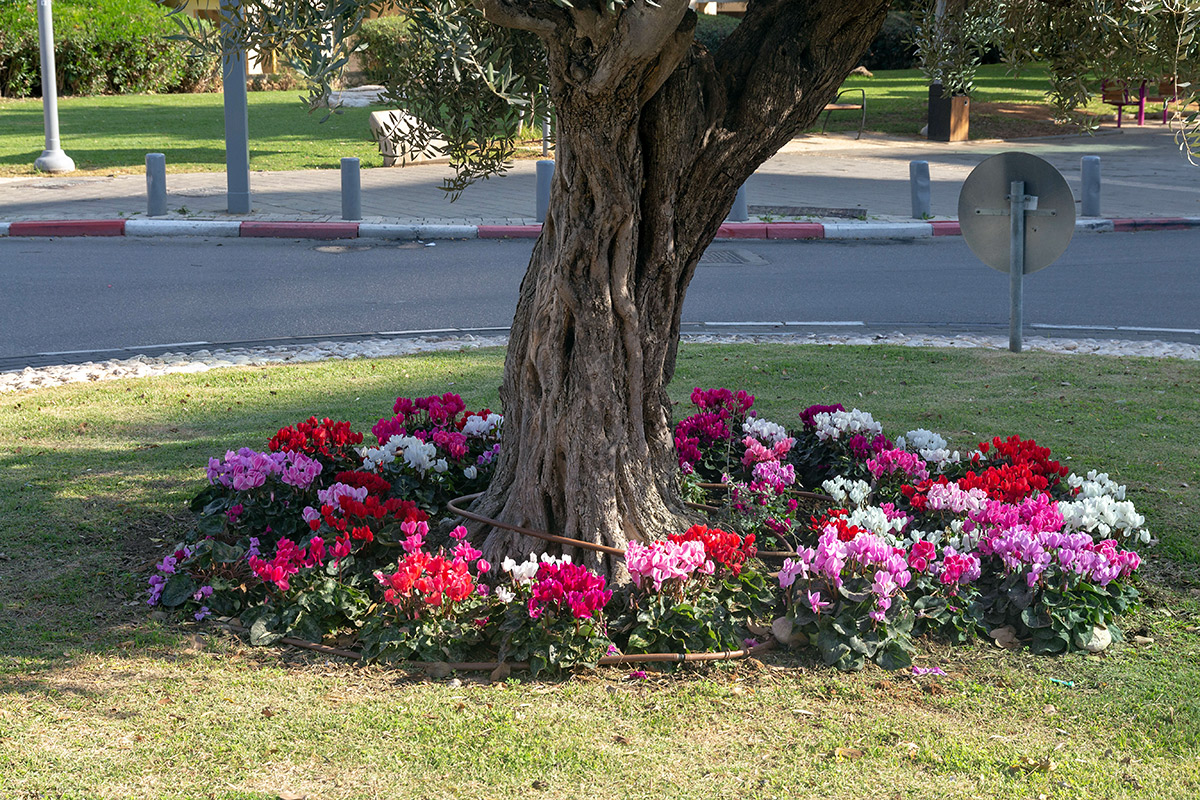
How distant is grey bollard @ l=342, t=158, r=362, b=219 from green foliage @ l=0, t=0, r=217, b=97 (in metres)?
16.3

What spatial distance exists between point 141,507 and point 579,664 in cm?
243

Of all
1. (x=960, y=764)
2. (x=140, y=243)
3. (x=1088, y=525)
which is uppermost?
(x=140, y=243)

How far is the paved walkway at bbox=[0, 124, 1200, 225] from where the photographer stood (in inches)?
576

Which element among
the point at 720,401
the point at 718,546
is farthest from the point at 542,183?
the point at 718,546

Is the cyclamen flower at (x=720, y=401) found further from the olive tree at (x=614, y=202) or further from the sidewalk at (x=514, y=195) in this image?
the sidewalk at (x=514, y=195)

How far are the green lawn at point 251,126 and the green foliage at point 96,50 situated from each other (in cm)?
122

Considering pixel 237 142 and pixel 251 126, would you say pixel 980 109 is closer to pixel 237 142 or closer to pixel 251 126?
pixel 251 126

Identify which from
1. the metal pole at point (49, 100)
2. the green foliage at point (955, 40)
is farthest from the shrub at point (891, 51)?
the green foliage at point (955, 40)

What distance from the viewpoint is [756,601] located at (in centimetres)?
408

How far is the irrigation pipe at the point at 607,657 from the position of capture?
371cm

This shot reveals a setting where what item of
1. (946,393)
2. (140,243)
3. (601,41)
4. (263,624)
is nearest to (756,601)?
(263,624)

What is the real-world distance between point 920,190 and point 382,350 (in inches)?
345

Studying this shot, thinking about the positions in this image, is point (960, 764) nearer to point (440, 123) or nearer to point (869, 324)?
point (440, 123)

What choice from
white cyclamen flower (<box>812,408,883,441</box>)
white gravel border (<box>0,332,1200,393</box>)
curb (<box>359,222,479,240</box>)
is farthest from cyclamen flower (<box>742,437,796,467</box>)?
curb (<box>359,222,479,240</box>)
